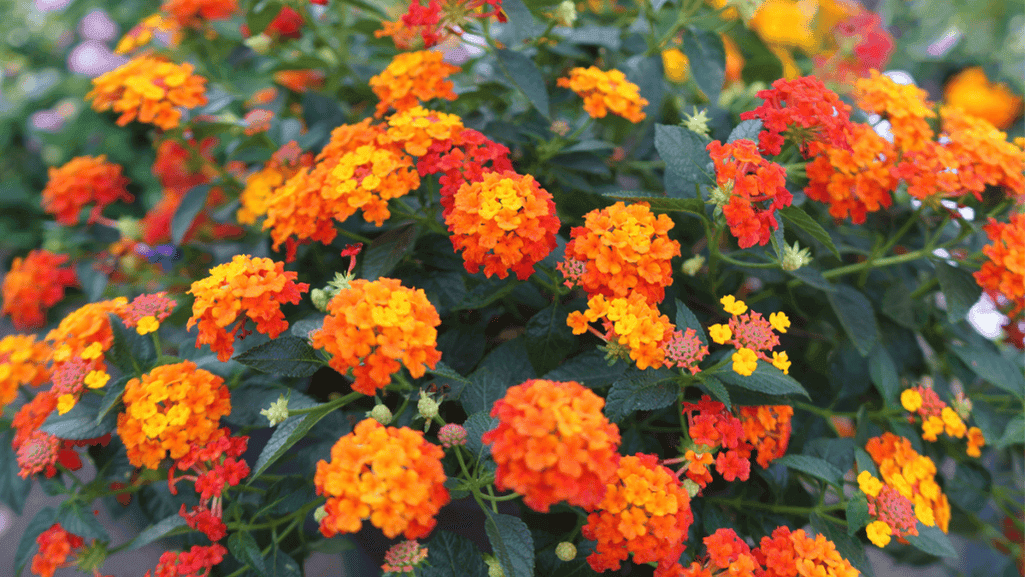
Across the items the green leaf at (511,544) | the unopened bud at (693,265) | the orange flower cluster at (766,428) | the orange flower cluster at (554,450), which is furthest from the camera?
the unopened bud at (693,265)

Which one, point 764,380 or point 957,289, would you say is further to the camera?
point 957,289

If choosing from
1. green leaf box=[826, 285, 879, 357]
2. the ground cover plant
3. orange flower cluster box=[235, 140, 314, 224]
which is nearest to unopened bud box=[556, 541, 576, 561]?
the ground cover plant

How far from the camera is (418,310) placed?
64 centimetres

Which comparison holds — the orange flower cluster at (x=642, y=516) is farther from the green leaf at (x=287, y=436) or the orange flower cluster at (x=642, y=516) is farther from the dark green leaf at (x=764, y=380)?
the green leaf at (x=287, y=436)

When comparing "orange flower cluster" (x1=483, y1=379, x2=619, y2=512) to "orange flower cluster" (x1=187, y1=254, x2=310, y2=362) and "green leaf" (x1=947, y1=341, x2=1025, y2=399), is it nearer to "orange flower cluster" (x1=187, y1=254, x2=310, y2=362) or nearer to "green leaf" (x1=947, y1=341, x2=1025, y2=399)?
"orange flower cluster" (x1=187, y1=254, x2=310, y2=362)

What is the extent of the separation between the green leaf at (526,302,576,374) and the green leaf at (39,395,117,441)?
1.83 ft

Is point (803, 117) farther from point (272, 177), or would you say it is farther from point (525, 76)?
point (272, 177)

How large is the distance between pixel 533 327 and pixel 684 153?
0.31 metres

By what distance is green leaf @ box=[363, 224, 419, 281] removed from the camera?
80 centimetres

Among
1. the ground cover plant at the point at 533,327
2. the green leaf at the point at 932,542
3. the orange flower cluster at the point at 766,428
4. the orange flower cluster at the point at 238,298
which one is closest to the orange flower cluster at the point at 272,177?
the ground cover plant at the point at 533,327

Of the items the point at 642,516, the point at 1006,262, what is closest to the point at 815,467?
the point at 642,516

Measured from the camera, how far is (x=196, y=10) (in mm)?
1214

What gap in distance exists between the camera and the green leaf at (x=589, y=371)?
0.75 m

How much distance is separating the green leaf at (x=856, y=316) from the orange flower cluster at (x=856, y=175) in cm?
12
